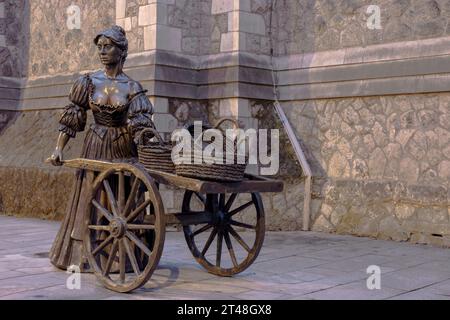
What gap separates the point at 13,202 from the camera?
1068 centimetres

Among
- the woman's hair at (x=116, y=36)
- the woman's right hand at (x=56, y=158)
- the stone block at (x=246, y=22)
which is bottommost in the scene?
the woman's right hand at (x=56, y=158)

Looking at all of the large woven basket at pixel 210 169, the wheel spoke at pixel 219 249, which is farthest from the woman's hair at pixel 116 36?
the wheel spoke at pixel 219 249

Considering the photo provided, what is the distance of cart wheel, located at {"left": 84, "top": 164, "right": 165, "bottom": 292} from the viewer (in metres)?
4.71

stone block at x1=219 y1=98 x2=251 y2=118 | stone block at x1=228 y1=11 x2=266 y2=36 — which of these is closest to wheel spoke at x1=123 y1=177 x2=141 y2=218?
stone block at x1=219 y1=98 x2=251 y2=118

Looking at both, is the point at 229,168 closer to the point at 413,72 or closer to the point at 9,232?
the point at 413,72

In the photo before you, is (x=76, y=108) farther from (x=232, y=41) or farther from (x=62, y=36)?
(x=62, y=36)

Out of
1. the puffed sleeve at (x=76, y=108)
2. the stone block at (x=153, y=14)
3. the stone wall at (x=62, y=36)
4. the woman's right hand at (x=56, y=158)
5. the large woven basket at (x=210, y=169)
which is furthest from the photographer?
the stone wall at (x=62, y=36)

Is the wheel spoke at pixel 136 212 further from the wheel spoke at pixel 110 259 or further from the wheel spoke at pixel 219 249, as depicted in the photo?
the wheel spoke at pixel 219 249

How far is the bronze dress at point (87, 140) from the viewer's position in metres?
5.60

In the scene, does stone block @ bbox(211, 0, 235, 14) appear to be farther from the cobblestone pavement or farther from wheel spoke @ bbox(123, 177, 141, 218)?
wheel spoke @ bbox(123, 177, 141, 218)

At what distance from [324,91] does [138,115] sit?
3876mm

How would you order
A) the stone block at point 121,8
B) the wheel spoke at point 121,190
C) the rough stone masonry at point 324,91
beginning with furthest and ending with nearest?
the stone block at point 121,8
the rough stone masonry at point 324,91
the wheel spoke at point 121,190

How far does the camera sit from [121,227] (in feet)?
16.3

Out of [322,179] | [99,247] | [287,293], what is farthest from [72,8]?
[287,293]
